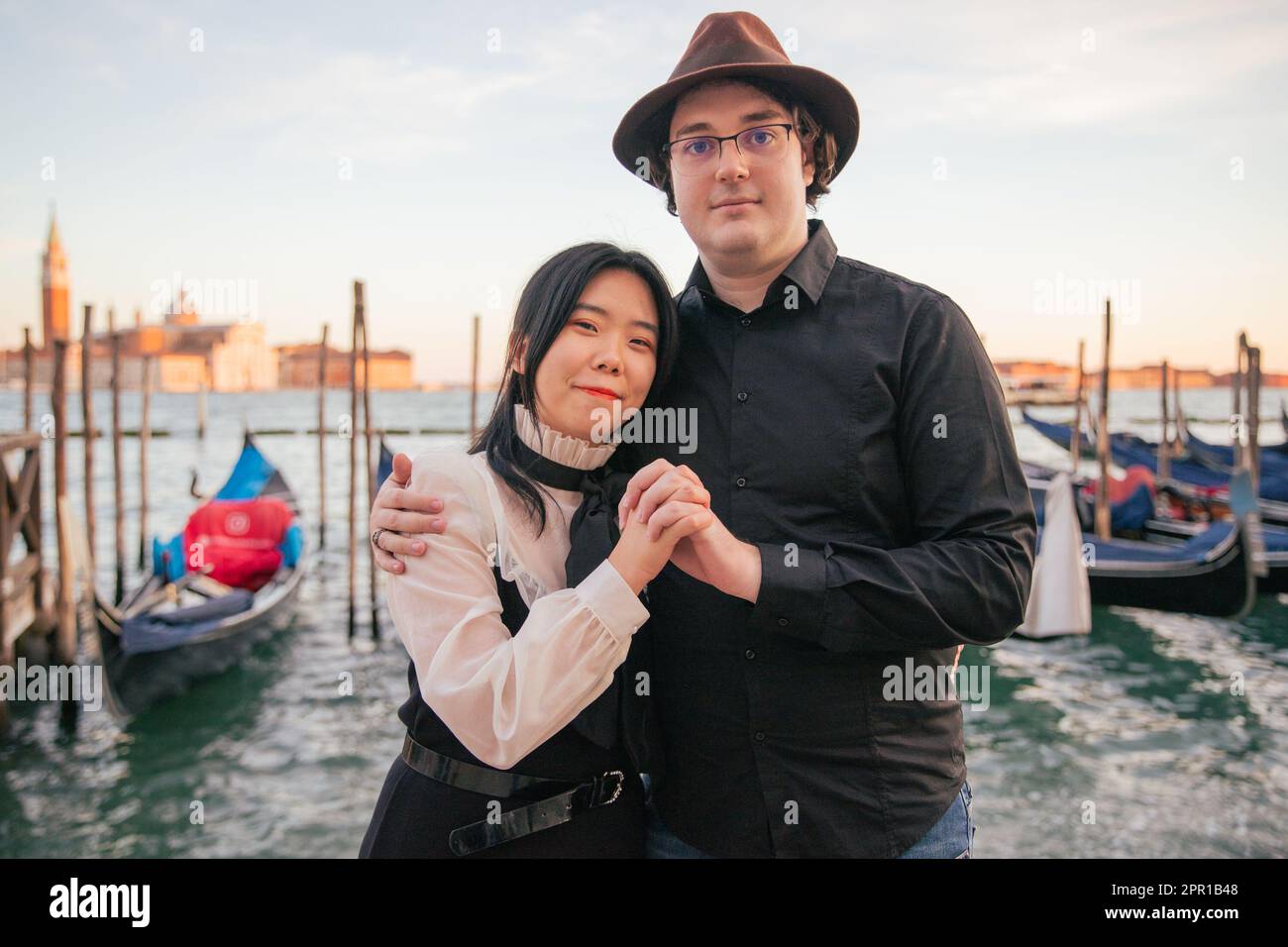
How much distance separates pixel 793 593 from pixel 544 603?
314 mm

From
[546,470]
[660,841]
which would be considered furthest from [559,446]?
[660,841]

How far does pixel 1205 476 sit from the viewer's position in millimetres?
12898

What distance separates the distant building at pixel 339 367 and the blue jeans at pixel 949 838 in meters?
58.2

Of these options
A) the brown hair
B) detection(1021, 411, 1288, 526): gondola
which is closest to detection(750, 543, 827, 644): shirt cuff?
the brown hair

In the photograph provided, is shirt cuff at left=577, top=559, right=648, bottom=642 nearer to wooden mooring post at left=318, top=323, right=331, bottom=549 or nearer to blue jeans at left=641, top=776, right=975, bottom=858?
blue jeans at left=641, top=776, right=975, bottom=858

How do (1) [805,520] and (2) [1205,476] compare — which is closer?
(1) [805,520]

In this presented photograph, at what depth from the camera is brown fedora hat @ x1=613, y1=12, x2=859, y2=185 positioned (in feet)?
4.52

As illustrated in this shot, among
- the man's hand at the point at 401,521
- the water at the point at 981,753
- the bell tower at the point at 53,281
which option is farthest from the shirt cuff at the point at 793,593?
the bell tower at the point at 53,281

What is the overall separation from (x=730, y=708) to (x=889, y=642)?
0.82 ft

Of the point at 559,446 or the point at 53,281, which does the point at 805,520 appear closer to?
the point at 559,446

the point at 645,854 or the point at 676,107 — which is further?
the point at 676,107
